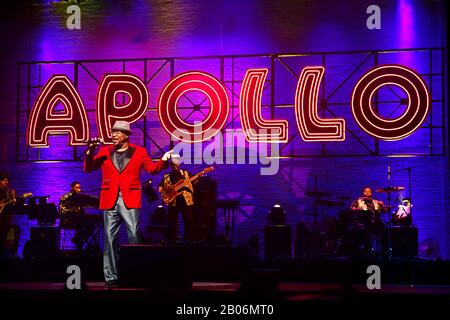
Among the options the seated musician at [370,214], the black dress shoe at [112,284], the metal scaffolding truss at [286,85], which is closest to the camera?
the black dress shoe at [112,284]

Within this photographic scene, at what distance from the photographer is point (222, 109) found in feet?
38.9

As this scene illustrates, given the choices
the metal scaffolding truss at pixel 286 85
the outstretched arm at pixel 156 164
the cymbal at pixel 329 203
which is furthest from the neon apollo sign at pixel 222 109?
the outstretched arm at pixel 156 164

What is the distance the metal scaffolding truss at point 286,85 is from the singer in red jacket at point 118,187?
13.9ft

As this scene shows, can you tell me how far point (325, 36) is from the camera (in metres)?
13.2

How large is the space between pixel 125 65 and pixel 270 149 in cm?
350

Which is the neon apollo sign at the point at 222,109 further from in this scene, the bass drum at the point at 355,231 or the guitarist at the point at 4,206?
the bass drum at the point at 355,231

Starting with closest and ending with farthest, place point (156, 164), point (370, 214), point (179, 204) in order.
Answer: point (156, 164) → point (179, 204) → point (370, 214)

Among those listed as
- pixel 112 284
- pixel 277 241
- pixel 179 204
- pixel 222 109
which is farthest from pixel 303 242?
pixel 112 284

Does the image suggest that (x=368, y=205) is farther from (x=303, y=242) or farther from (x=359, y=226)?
(x=303, y=242)

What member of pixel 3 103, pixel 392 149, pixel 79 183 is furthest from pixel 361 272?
pixel 3 103

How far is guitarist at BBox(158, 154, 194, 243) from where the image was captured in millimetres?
10938

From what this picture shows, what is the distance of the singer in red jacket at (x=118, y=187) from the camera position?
26.8 feet

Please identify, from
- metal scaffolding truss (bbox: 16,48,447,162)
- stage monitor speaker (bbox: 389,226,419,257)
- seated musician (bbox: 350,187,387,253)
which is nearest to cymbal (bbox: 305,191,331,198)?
seated musician (bbox: 350,187,387,253)

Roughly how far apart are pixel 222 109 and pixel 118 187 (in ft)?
13.2
